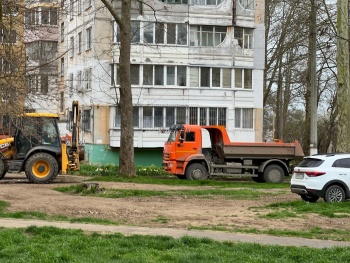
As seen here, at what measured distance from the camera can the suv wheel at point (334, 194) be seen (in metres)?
21.4

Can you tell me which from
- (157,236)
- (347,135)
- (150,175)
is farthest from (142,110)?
(157,236)

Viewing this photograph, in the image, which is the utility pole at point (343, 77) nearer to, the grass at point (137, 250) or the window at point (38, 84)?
the window at point (38, 84)

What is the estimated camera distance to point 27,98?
1745 cm

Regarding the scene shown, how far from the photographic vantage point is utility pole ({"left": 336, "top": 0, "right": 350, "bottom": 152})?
90.5 feet

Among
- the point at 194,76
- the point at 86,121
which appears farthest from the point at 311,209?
the point at 86,121

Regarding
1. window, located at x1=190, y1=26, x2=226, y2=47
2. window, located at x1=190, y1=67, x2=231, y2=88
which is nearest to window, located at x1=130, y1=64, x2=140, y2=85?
window, located at x1=190, y1=67, x2=231, y2=88

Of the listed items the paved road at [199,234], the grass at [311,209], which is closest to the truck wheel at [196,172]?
the grass at [311,209]

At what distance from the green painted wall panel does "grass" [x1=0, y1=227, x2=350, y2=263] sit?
32216 millimetres

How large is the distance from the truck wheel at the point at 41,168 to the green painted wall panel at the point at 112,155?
16.3 metres

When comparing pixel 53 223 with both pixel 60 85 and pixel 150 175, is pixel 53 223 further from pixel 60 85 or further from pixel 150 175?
pixel 150 175

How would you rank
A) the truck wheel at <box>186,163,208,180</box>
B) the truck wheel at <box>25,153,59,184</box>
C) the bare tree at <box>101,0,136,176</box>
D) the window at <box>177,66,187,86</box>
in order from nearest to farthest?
the truck wheel at <box>25,153,59,184</box>
the bare tree at <box>101,0,136,176</box>
the truck wheel at <box>186,163,208,180</box>
the window at <box>177,66,187,86</box>

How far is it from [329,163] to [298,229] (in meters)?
6.24

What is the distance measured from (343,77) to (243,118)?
19571 millimetres

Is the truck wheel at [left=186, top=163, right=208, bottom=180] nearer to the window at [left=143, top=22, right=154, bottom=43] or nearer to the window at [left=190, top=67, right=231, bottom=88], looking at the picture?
the window at [left=190, top=67, right=231, bottom=88]
